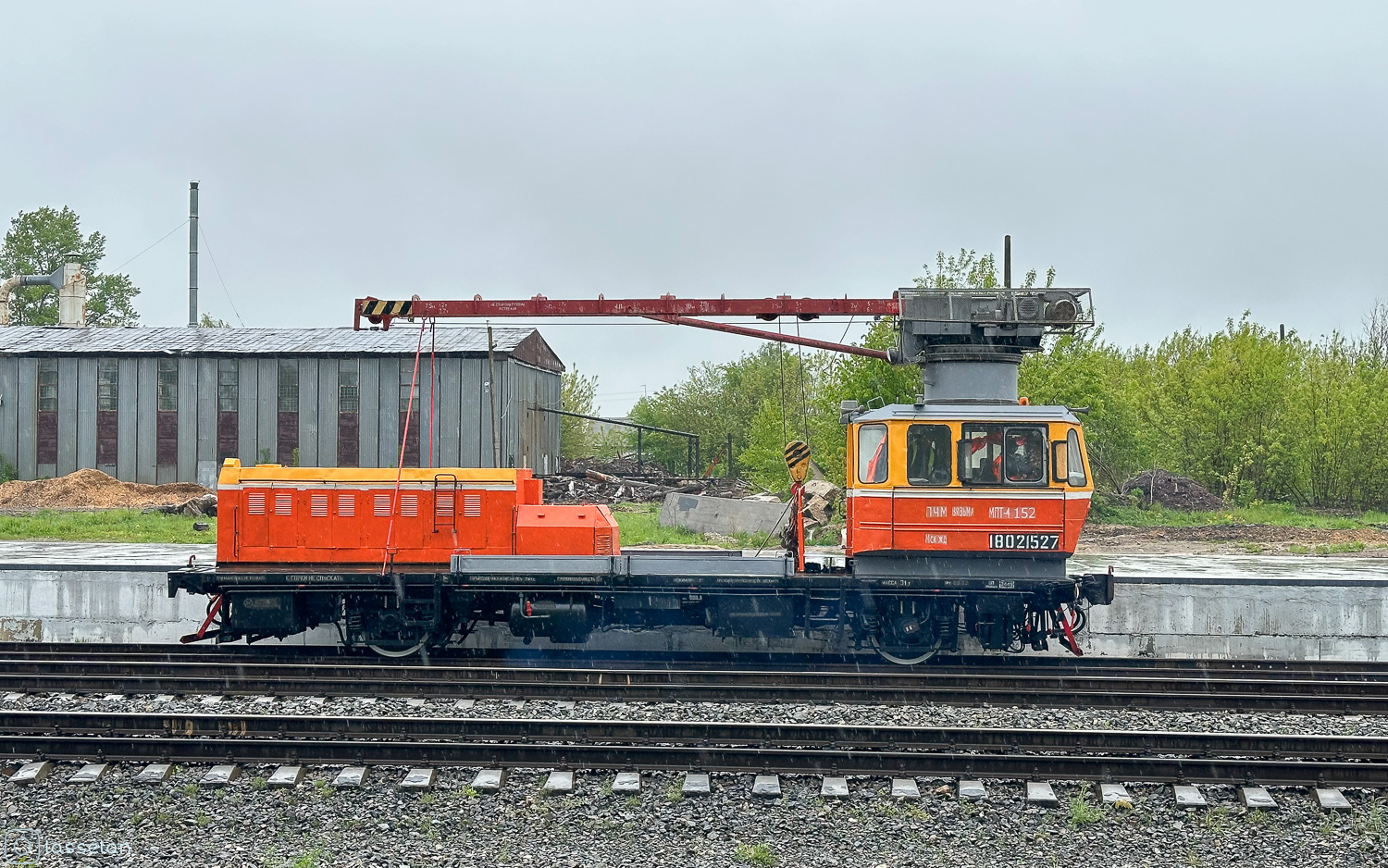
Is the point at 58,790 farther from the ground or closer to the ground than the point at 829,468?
closer to the ground

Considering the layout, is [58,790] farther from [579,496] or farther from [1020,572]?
[579,496]

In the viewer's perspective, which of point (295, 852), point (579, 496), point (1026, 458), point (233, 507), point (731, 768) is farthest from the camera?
point (579, 496)

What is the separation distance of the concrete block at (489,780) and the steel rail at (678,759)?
7.2 inches

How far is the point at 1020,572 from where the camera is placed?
42.1 feet

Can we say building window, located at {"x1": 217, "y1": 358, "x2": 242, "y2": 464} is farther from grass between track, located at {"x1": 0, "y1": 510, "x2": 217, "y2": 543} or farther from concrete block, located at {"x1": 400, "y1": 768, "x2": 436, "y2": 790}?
concrete block, located at {"x1": 400, "y1": 768, "x2": 436, "y2": 790}

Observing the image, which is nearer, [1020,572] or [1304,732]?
[1304,732]

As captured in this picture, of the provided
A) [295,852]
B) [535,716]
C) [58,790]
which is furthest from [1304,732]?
[58,790]

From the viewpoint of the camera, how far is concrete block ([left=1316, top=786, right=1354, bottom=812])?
8266 millimetres

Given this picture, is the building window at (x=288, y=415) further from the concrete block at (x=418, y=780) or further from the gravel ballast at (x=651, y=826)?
the concrete block at (x=418, y=780)

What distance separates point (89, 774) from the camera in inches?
346

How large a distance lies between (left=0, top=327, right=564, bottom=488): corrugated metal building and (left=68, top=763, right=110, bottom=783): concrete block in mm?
27603

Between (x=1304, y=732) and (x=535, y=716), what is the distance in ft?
25.1

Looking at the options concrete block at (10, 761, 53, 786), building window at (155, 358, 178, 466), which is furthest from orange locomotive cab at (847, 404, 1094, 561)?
building window at (155, 358, 178, 466)

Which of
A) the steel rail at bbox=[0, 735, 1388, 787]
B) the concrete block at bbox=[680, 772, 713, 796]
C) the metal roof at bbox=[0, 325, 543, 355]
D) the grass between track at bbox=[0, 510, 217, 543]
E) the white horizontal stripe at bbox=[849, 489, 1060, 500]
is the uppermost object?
the metal roof at bbox=[0, 325, 543, 355]
